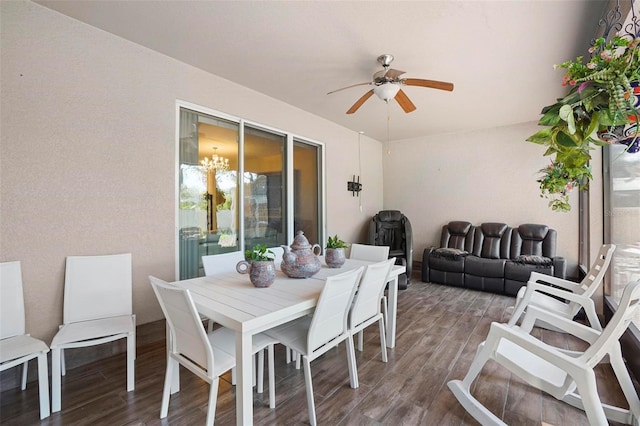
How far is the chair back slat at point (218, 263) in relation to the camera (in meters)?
2.50

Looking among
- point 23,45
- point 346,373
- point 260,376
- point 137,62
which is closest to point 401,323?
point 346,373

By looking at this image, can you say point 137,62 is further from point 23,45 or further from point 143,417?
point 143,417

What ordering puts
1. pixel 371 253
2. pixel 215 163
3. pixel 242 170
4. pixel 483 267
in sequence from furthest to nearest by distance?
1. pixel 483 267
2. pixel 242 170
3. pixel 215 163
4. pixel 371 253

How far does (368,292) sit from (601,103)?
164cm

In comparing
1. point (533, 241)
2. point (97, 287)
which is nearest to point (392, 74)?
point (97, 287)

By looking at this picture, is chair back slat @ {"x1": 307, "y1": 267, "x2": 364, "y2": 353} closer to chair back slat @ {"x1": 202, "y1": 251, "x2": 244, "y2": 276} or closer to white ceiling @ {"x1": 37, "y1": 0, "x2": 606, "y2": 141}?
chair back slat @ {"x1": 202, "y1": 251, "x2": 244, "y2": 276}

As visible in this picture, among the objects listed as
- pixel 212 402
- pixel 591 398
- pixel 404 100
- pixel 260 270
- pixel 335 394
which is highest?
pixel 404 100

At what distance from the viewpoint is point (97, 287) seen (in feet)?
7.55

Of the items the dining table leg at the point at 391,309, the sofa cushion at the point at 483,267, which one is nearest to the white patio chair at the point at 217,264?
the dining table leg at the point at 391,309

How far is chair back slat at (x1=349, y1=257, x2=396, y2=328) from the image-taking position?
2061 millimetres

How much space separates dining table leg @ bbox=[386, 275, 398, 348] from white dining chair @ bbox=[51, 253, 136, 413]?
2.10 metres

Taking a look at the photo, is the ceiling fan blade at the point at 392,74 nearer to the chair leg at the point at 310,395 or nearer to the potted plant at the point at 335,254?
the potted plant at the point at 335,254

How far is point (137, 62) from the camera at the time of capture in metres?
2.65

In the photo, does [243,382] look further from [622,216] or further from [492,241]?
[492,241]
